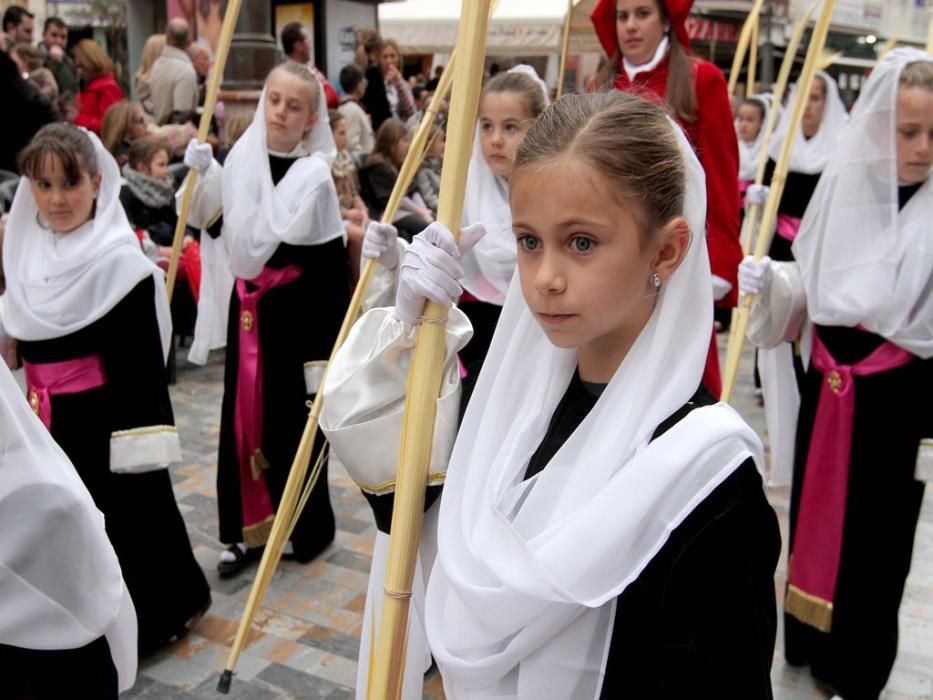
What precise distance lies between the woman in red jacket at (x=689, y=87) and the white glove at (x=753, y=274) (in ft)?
0.34

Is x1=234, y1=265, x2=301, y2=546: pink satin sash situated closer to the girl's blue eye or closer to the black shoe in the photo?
the black shoe

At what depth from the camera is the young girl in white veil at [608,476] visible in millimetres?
1370

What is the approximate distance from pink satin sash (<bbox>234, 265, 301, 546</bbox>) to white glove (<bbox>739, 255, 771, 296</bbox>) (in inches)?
71.6

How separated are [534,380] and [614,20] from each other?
2.20 meters

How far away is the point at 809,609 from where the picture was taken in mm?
3258

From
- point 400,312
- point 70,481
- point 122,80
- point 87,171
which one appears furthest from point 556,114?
point 122,80

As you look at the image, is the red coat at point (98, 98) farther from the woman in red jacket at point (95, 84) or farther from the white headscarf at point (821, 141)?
the white headscarf at point (821, 141)

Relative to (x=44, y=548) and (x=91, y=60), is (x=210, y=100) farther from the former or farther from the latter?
(x=91, y=60)

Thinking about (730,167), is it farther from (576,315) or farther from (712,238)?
(576,315)

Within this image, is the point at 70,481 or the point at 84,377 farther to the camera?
the point at 84,377

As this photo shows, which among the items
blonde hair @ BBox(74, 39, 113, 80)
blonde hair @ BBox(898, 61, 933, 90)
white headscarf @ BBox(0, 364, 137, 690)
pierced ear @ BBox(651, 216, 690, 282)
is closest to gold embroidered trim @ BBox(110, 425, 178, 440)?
white headscarf @ BBox(0, 364, 137, 690)

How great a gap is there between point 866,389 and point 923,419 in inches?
7.5

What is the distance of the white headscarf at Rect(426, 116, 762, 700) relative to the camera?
4.45 feet

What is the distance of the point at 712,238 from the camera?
3373 mm
